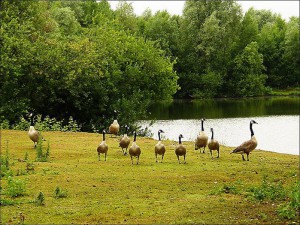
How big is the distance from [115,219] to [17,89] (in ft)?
104

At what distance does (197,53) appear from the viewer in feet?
330

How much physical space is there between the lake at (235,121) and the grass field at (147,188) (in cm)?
1636

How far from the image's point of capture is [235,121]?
56.3 m

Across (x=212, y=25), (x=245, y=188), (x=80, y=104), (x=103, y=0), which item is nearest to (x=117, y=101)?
(x=80, y=104)

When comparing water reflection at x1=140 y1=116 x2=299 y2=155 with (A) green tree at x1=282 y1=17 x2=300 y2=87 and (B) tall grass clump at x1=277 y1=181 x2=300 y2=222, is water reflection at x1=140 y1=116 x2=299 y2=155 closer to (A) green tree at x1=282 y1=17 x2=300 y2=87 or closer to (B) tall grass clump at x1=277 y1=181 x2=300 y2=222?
(B) tall grass clump at x1=277 y1=181 x2=300 y2=222

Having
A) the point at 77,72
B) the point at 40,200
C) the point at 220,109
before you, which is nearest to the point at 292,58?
the point at 220,109

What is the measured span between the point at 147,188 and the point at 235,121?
40044mm

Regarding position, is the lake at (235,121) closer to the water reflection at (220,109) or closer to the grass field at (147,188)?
the water reflection at (220,109)

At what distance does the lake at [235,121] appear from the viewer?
42.9m

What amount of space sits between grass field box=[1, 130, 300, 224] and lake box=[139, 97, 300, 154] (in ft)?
53.7

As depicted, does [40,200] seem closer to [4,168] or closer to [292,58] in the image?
[4,168]

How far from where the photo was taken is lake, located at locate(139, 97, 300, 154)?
42.9 metres

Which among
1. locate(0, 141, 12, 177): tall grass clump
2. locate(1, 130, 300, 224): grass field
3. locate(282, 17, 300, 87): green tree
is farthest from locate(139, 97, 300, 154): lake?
locate(0, 141, 12, 177): tall grass clump

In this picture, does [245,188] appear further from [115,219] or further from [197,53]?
[197,53]
